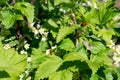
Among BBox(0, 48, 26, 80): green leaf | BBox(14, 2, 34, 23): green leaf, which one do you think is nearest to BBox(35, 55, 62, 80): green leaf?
BBox(0, 48, 26, 80): green leaf

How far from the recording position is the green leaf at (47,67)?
2660 millimetres

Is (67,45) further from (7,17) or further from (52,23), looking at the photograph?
(7,17)

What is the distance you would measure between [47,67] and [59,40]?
0.94ft

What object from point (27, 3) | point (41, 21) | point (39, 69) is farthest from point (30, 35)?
point (39, 69)

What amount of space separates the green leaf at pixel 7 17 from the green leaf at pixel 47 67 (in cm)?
40

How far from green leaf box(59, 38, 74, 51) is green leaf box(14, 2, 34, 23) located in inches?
11.2

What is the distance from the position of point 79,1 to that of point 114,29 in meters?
0.34

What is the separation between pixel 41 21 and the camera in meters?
3.32

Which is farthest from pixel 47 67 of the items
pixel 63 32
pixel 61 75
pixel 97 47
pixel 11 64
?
pixel 97 47

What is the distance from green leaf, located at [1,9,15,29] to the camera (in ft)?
9.53

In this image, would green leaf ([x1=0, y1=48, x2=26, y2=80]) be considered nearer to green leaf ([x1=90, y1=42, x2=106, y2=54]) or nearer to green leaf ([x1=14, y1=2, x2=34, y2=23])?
green leaf ([x1=14, y1=2, x2=34, y2=23])

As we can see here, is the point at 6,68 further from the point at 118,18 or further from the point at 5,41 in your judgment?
the point at 118,18

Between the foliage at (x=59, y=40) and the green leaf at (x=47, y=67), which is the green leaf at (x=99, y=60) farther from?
the green leaf at (x=47, y=67)

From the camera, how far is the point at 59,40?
2.89m
